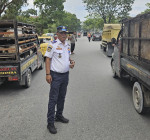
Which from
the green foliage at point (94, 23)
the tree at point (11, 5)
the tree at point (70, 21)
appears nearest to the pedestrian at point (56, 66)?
the tree at point (11, 5)

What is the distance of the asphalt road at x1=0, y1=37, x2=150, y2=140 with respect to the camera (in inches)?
130

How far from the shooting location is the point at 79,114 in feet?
13.6

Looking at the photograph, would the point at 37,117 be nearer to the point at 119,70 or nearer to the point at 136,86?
the point at 136,86

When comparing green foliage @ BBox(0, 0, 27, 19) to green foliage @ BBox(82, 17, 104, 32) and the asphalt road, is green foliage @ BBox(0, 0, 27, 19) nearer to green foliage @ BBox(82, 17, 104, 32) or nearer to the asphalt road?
the asphalt road

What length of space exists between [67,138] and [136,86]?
82.6 inches

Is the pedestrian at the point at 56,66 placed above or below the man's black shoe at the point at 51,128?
above

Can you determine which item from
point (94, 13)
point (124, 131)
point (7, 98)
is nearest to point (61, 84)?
point (124, 131)

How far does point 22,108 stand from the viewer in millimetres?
4527

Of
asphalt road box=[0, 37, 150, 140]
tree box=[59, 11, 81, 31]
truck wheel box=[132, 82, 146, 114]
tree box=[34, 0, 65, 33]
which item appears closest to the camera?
asphalt road box=[0, 37, 150, 140]

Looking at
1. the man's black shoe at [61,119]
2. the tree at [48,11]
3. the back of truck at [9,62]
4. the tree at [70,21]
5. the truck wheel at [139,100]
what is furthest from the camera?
the tree at [70,21]

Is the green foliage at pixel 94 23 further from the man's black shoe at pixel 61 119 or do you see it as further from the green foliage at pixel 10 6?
the man's black shoe at pixel 61 119

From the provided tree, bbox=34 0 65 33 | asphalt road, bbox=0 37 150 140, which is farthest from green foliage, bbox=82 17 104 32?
asphalt road, bbox=0 37 150 140

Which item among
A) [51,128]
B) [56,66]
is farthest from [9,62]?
[51,128]

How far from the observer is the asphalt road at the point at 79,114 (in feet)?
10.9
